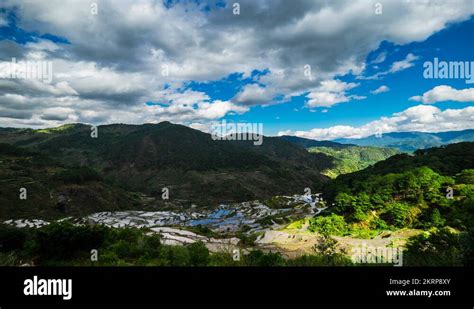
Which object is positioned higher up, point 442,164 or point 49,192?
point 442,164

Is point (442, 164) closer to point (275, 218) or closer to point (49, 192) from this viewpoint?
point (275, 218)

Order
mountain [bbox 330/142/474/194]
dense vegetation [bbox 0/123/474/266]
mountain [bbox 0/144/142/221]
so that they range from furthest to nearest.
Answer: mountain [bbox 0/144/142/221], mountain [bbox 330/142/474/194], dense vegetation [bbox 0/123/474/266]

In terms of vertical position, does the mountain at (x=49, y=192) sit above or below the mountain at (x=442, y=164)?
below

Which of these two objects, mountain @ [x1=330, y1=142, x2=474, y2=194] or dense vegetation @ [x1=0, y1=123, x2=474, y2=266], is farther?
mountain @ [x1=330, y1=142, x2=474, y2=194]

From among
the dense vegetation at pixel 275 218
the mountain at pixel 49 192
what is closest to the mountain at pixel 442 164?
the dense vegetation at pixel 275 218

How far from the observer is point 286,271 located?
7961mm

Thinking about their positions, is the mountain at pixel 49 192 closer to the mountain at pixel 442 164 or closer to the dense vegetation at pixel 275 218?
the dense vegetation at pixel 275 218

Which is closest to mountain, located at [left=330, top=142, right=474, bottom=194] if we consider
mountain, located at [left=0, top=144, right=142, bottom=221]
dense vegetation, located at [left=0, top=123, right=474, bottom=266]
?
dense vegetation, located at [left=0, top=123, right=474, bottom=266]

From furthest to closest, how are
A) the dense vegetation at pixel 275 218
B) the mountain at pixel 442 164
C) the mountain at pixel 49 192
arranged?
the mountain at pixel 49 192
the mountain at pixel 442 164
the dense vegetation at pixel 275 218

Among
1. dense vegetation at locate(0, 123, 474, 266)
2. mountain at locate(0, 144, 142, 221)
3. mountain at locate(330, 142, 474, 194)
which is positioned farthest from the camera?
mountain at locate(0, 144, 142, 221)

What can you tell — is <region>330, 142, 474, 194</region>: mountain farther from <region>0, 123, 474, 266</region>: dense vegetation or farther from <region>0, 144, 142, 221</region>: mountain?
<region>0, 144, 142, 221</region>: mountain

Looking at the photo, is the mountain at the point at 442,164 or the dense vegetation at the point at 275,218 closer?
the dense vegetation at the point at 275,218

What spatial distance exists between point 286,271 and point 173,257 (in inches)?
568

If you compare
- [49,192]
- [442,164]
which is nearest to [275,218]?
[442,164]
